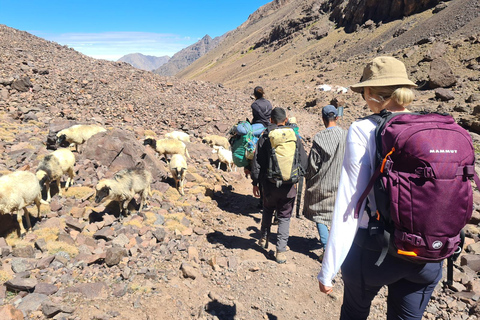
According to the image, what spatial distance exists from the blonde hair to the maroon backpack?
0.21m

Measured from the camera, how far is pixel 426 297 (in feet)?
6.06

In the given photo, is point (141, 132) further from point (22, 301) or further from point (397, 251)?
point (397, 251)

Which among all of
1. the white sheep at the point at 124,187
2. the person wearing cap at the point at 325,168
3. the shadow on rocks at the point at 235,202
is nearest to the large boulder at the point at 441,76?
the shadow on rocks at the point at 235,202

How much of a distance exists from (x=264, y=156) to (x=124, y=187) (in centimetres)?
353

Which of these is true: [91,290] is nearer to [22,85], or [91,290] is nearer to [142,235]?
[142,235]

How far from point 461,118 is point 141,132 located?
57.9 ft

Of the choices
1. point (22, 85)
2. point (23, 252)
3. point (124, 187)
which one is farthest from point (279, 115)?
point (22, 85)

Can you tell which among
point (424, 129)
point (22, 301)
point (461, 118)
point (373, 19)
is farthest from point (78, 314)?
point (373, 19)

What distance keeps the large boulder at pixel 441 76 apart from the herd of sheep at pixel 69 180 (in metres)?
22.3

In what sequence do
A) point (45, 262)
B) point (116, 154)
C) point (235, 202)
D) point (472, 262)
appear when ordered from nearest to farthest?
point (45, 262)
point (472, 262)
point (235, 202)
point (116, 154)

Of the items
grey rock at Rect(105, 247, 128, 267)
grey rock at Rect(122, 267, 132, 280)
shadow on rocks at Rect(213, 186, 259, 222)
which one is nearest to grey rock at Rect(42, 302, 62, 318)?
grey rock at Rect(122, 267, 132, 280)

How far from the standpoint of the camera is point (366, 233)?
176cm

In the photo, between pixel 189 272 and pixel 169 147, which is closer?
pixel 189 272

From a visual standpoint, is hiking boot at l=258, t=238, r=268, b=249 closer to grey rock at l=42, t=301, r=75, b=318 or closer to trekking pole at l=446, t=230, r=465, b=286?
grey rock at l=42, t=301, r=75, b=318
